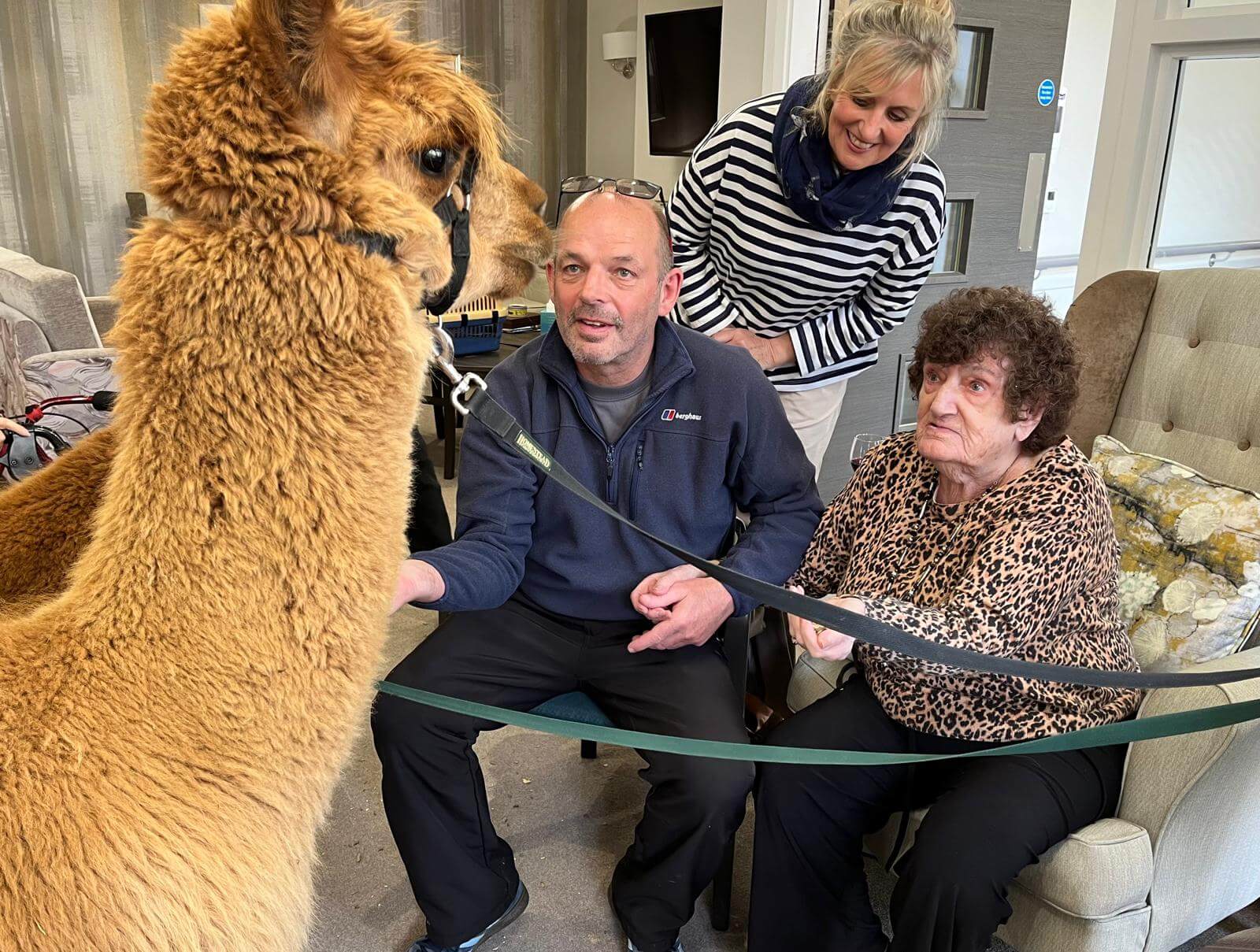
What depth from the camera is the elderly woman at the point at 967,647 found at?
141cm

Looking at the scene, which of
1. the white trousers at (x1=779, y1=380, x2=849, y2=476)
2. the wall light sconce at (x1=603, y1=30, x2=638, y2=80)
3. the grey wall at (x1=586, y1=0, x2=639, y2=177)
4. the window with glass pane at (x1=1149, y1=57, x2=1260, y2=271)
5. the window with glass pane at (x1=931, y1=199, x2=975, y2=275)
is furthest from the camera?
the grey wall at (x1=586, y1=0, x2=639, y2=177)

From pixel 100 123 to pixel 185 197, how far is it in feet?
18.2

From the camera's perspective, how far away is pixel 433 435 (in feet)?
17.3

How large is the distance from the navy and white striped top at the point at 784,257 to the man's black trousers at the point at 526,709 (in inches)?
31.0

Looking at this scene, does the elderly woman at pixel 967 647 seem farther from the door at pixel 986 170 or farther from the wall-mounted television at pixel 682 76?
the wall-mounted television at pixel 682 76

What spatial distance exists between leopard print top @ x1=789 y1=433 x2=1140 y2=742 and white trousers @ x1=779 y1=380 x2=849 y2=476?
0.71 m

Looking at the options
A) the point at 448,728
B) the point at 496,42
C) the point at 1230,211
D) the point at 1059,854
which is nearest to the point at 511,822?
the point at 448,728

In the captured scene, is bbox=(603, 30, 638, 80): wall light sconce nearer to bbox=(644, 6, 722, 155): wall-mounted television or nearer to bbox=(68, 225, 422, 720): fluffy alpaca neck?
bbox=(644, 6, 722, 155): wall-mounted television

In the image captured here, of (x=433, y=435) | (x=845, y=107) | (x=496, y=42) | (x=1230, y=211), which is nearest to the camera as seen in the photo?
(x=845, y=107)

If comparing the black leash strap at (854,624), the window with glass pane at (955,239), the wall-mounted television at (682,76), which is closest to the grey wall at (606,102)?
the wall-mounted television at (682,76)

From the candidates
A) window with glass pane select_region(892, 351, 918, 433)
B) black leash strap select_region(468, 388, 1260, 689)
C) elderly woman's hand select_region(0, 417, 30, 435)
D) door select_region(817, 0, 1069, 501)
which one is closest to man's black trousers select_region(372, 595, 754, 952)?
black leash strap select_region(468, 388, 1260, 689)

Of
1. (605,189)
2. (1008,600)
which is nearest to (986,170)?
(605,189)

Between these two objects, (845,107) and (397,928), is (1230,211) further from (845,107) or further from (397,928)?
(397,928)

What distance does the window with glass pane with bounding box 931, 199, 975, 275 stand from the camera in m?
3.85
